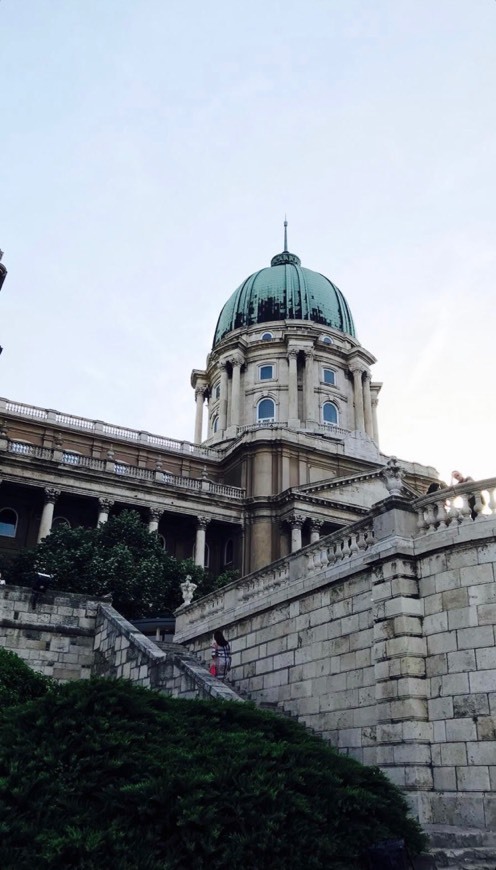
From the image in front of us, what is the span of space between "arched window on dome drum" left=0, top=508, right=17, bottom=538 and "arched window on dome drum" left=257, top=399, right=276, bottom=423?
22.8 meters

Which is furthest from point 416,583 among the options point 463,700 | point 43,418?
point 43,418

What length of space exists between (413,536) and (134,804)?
24.1ft

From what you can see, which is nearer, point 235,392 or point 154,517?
point 154,517

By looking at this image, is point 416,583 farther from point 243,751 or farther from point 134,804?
point 134,804

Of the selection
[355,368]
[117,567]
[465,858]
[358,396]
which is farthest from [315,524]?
[465,858]

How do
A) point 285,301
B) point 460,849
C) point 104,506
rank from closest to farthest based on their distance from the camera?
point 460,849, point 104,506, point 285,301

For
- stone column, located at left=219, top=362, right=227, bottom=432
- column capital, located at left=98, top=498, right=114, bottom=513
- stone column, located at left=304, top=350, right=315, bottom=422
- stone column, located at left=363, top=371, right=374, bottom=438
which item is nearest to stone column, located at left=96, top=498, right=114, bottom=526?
column capital, located at left=98, top=498, right=114, bottom=513

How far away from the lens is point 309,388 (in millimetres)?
64312

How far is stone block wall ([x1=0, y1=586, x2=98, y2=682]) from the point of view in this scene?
21062 mm

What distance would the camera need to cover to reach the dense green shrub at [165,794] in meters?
8.22

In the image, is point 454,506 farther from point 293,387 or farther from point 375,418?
point 375,418

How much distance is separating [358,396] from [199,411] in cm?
1422

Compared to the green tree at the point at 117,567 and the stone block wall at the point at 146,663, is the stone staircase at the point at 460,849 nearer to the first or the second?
the stone block wall at the point at 146,663

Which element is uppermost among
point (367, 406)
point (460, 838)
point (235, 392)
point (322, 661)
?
point (367, 406)
